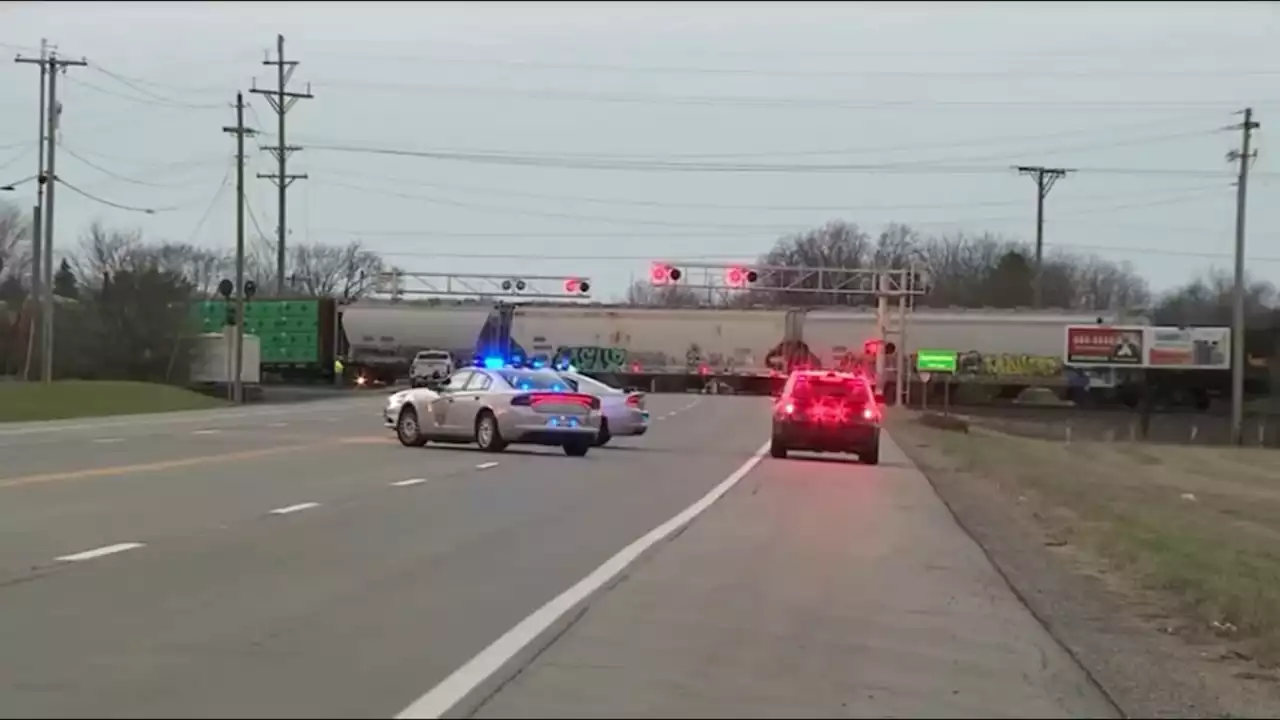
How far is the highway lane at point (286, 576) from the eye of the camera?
8.82 meters

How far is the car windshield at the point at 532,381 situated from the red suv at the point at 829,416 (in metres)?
4.43

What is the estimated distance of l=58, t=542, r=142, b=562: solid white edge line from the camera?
543 inches

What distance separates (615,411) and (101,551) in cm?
2185

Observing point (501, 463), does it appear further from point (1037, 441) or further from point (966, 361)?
point (966, 361)

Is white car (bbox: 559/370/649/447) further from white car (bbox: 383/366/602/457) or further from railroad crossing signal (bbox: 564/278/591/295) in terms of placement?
railroad crossing signal (bbox: 564/278/591/295)

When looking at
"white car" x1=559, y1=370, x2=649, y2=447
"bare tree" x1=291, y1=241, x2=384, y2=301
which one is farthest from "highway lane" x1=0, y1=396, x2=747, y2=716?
"bare tree" x1=291, y1=241, x2=384, y2=301

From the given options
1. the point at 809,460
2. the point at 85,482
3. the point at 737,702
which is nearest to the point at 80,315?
the point at 809,460

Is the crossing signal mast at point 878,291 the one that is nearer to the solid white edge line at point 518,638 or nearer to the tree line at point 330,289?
the tree line at point 330,289

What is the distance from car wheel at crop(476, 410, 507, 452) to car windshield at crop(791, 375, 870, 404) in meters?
5.81

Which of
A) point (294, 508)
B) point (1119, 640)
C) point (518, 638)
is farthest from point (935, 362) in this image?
point (518, 638)

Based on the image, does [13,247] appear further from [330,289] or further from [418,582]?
[418,582]

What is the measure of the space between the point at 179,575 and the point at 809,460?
21.0 metres

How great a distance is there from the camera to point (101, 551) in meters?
14.3

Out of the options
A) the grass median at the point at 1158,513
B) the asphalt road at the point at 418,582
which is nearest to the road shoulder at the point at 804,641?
the asphalt road at the point at 418,582
